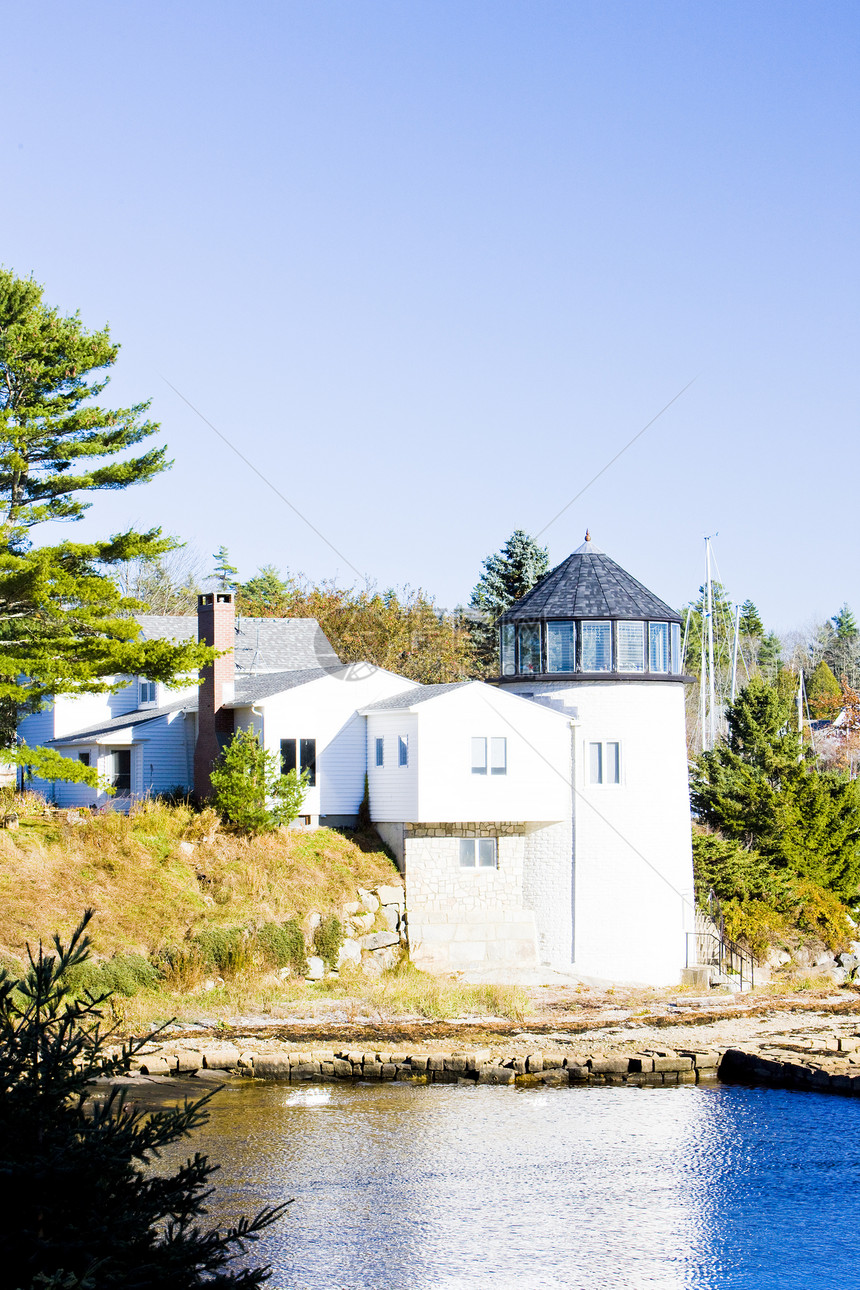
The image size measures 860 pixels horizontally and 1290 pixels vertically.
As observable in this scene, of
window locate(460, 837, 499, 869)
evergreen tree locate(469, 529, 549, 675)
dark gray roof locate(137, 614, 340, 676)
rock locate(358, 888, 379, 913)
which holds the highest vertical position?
evergreen tree locate(469, 529, 549, 675)

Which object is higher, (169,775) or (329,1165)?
(169,775)

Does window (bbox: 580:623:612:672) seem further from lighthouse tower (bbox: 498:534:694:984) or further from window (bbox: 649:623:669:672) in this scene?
window (bbox: 649:623:669:672)

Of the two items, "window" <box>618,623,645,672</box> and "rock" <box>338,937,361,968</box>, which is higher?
"window" <box>618,623,645,672</box>

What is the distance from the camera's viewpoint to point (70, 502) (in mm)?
29672

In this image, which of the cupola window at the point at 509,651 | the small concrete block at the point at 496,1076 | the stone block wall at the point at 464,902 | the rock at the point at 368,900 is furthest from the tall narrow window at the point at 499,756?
the small concrete block at the point at 496,1076

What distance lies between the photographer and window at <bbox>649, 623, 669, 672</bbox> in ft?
104

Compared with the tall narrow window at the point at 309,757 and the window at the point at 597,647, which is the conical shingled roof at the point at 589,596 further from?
the tall narrow window at the point at 309,757

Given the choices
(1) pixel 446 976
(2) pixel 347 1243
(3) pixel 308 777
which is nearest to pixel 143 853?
(3) pixel 308 777

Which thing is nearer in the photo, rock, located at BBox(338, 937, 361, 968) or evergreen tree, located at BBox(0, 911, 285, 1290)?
evergreen tree, located at BBox(0, 911, 285, 1290)

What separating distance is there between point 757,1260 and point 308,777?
19.3 m

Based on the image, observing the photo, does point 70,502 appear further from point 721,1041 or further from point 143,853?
point 721,1041

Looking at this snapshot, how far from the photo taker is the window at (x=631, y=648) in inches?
1236

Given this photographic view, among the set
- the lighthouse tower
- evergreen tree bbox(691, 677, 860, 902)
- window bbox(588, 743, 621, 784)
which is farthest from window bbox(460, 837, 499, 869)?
evergreen tree bbox(691, 677, 860, 902)

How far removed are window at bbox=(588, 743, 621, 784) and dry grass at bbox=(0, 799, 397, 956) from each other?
18.6 feet
